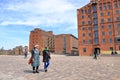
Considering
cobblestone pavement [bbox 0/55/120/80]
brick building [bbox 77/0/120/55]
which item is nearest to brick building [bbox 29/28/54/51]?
brick building [bbox 77/0/120/55]

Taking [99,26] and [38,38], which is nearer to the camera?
[99,26]

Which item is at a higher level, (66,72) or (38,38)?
(38,38)

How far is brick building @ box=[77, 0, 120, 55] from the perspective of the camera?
66625 millimetres

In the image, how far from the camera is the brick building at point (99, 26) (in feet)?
219

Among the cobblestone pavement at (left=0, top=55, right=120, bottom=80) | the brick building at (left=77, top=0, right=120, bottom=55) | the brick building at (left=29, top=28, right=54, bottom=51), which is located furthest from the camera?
the brick building at (left=29, top=28, right=54, bottom=51)

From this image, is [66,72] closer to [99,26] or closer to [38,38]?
[99,26]

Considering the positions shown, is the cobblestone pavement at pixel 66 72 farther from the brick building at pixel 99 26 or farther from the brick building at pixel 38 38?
the brick building at pixel 38 38

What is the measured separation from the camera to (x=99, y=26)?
69.5 metres

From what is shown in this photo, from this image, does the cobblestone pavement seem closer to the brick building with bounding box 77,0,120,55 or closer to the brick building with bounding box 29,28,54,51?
the brick building with bounding box 77,0,120,55

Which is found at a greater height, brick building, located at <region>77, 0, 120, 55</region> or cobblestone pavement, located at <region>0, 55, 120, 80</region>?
brick building, located at <region>77, 0, 120, 55</region>

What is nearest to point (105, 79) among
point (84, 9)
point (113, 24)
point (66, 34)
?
point (113, 24)

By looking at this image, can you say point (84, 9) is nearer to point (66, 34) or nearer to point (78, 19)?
point (78, 19)

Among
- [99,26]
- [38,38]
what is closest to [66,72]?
[99,26]

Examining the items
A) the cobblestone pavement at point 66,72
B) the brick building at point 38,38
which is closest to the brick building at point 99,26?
the cobblestone pavement at point 66,72
